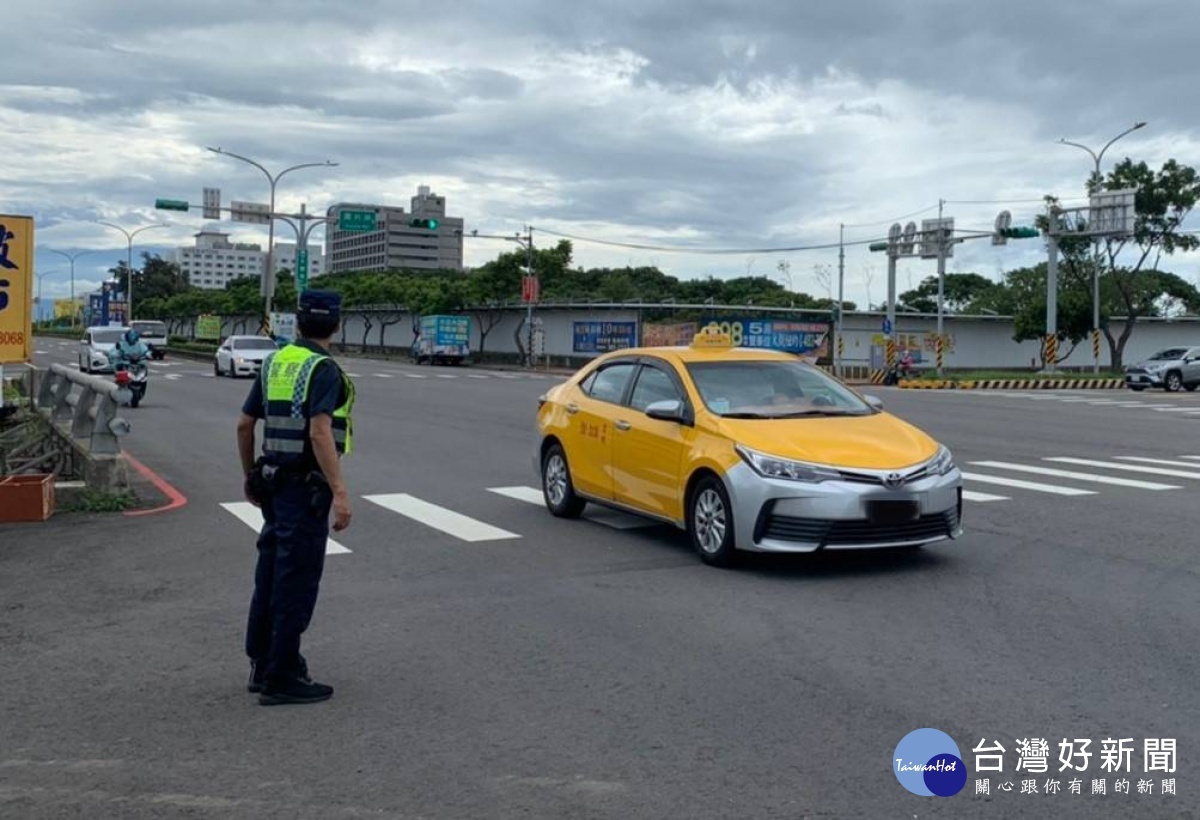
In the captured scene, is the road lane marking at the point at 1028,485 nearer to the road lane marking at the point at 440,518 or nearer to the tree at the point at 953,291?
the road lane marking at the point at 440,518

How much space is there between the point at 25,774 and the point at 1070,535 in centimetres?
810

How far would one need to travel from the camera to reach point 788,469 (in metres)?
8.13

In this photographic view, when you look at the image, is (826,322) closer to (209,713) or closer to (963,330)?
(963,330)

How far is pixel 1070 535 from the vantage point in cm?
1002

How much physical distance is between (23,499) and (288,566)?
20.8 ft

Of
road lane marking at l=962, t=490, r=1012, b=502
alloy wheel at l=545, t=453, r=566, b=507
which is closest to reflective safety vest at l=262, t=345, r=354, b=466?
alloy wheel at l=545, t=453, r=566, b=507

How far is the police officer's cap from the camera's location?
551cm

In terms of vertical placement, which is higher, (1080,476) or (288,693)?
(1080,476)

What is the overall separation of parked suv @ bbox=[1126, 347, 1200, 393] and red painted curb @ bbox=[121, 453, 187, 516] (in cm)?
3939

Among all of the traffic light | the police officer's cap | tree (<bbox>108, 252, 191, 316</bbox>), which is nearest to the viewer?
the police officer's cap

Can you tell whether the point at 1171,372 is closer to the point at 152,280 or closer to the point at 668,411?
the point at 668,411

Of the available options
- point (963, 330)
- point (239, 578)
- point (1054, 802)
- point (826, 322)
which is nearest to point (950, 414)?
point (239, 578)

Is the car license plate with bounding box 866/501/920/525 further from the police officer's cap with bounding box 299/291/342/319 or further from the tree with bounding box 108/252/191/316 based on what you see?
the tree with bounding box 108/252/191/316

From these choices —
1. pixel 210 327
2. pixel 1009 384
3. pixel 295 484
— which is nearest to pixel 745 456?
pixel 295 484
